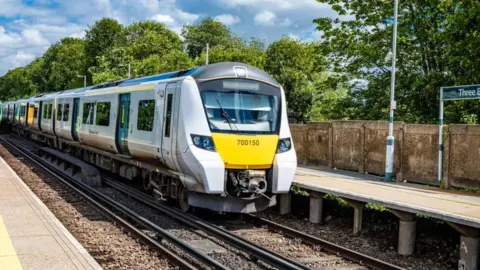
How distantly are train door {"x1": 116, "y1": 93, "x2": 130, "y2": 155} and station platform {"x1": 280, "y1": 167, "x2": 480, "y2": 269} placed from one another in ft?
15.2

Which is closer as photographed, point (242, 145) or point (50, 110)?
point (242, 145)

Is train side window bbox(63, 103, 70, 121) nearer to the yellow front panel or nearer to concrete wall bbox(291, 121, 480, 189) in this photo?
concrete wall bbox(291, 121, 480, 189)

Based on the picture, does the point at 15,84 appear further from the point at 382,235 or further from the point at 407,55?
the point at 382,235

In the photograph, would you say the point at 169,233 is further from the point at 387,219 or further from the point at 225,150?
the point at 387,219

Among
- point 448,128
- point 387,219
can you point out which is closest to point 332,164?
point 448,128

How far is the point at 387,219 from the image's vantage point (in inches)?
455

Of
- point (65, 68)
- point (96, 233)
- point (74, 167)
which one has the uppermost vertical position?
point (65, 68)

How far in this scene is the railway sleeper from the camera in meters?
17.1

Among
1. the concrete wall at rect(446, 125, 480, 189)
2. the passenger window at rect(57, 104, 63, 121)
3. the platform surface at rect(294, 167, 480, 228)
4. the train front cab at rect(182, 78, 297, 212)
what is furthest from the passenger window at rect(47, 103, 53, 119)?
the concrete wall at rect(446, 125, 480, 189)

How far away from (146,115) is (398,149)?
7.22 m

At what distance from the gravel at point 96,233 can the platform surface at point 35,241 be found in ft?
1.78

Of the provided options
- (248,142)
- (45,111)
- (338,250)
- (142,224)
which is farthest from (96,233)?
(45,111)

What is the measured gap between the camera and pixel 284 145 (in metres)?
11.5

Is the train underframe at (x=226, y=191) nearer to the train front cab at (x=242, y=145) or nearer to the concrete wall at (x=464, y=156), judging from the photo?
the train front cab at (x=242, y=145)
